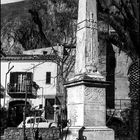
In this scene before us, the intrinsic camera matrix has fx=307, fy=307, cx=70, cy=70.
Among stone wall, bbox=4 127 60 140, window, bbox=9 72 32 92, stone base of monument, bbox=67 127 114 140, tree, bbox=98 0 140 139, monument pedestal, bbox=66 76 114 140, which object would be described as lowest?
stone wall, bbox=4 127 60 140

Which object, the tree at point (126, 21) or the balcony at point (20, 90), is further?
the balcony at point (20, 90)

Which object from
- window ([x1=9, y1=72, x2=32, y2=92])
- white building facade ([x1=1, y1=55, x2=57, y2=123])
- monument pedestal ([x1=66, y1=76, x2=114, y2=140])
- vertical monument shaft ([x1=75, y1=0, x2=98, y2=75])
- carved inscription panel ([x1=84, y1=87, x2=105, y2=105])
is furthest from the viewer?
window ([x1=9, y1=72, x2=32, y2=92])

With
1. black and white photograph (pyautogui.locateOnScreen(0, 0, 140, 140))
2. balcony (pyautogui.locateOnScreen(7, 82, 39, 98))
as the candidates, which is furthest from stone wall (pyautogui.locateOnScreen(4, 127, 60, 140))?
balcony (pyautogui.locateOnScreen(7, 82, 39, 98))

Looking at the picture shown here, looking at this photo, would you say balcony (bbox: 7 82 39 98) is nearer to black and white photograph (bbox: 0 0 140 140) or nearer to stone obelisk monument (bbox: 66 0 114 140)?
black and white photograph (bbox: 0 0 140 140)

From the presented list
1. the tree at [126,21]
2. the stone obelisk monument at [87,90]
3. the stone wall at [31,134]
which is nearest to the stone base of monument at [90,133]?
the stone obelisk monument at [87,90]

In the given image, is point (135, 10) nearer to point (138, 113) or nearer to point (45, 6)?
point (138, 113)

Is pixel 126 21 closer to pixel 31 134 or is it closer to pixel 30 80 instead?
pixel 31 134

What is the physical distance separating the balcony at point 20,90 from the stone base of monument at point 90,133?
2029cm

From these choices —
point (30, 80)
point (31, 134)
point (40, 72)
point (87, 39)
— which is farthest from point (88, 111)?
point (40, 72)

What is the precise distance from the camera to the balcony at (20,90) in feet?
96.1

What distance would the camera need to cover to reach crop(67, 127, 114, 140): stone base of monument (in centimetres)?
866

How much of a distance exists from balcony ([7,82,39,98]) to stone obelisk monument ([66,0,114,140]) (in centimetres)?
1967

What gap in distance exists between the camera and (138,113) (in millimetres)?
14477

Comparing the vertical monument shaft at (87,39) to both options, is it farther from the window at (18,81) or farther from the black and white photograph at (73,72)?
the window at (18,81)
